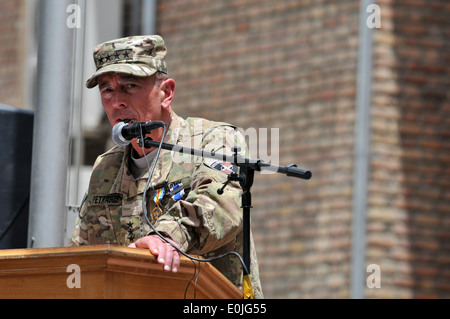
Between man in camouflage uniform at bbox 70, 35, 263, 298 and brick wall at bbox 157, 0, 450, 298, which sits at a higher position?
brick wall at bbox 157, 0, 450, 298

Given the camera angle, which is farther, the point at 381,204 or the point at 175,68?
the point at 175,68

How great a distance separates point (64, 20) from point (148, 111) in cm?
110

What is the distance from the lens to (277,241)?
9258 millimetres

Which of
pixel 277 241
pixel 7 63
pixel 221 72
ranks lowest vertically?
pixel 277 241

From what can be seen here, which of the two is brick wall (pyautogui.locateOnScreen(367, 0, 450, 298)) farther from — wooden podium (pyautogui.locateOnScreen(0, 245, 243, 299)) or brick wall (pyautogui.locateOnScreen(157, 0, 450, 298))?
wooden podium (pyautogui.locateOnScreen(0, 245, 243, 299))

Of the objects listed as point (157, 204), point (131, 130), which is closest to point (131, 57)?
point (157, 204)

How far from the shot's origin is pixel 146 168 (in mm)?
4840

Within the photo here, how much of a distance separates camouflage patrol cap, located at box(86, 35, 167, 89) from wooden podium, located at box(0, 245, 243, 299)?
3.92 feet

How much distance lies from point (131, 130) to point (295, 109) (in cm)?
535

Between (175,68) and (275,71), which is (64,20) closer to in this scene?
(275,71)

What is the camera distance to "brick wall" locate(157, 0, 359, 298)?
347 inches

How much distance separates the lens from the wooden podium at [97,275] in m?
3.58

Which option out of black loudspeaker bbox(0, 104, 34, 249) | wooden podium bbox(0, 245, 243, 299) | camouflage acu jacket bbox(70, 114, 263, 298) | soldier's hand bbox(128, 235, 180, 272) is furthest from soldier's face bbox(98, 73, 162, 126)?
black loudspeaker bbox(0, 104, 34, 249)
